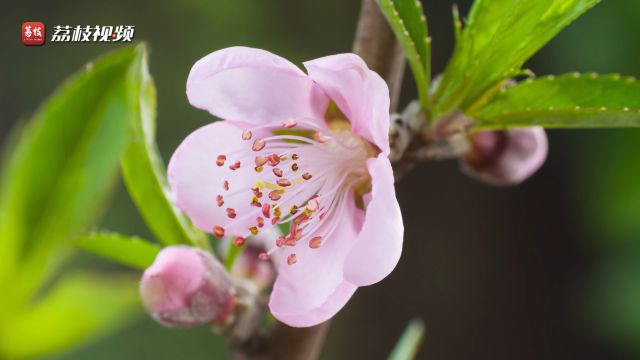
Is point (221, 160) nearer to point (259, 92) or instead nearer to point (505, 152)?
point (259, 92)

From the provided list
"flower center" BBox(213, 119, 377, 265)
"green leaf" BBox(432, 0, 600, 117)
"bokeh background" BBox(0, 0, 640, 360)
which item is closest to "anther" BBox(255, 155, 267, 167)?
"flower center" BBox(213, 119, 377, 265)

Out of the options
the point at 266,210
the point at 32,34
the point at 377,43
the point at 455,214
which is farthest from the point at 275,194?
the point at 455,214

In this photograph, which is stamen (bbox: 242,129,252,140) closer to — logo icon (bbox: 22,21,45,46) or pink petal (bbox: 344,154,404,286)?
pink petal (bbox: 344,154,404,286)

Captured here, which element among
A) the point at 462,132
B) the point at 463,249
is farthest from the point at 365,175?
the point at 463,249

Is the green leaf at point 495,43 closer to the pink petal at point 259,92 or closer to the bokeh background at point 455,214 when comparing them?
the pink petal at point 259,92

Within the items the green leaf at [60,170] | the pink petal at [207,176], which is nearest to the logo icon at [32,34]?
the green leaf at [60,170]

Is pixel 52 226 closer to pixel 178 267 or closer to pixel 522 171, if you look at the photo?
pixel 178 267
